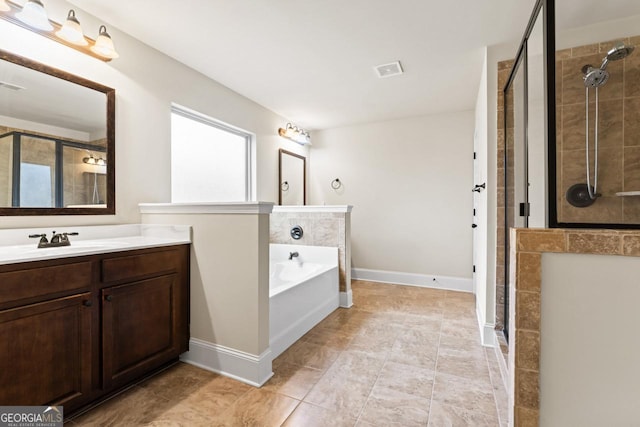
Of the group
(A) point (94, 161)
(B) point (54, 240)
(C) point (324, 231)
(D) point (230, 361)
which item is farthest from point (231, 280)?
(C) point (324, 231)

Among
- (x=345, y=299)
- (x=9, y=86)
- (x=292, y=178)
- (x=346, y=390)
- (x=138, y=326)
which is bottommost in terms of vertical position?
(x=346, y=390)

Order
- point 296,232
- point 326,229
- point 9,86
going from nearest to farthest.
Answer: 1. point 9,86
2. point 326,229
3. point 296,232

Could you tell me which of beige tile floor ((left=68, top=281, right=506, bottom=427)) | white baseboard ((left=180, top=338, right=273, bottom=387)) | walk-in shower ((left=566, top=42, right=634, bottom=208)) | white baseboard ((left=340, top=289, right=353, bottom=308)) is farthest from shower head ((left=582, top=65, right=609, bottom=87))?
white baseboard ((left=180, top=338, right=273, bottom=387))

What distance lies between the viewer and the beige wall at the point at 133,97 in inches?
67.4

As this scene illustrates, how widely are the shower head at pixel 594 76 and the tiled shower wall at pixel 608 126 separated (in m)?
0.03

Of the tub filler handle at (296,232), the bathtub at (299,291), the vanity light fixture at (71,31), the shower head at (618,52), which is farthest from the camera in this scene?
the tub filler handle at (296,232)

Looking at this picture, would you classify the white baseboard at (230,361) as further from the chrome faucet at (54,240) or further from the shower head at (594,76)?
the shower head at (594,76)

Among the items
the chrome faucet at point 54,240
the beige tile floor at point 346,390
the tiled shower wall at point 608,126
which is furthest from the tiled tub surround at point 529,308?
the chrome faucet at point 54,240

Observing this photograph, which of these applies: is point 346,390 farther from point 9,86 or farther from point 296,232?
point 9,86

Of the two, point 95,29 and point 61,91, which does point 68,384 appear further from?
point 95,29

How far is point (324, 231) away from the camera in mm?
3172

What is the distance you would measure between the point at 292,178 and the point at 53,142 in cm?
276

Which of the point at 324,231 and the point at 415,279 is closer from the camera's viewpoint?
the point at 324,231

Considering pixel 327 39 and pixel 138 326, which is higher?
pixel 327 39
